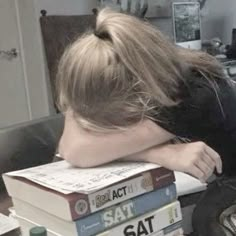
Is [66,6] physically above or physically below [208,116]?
above

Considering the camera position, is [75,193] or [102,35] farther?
[102,35]

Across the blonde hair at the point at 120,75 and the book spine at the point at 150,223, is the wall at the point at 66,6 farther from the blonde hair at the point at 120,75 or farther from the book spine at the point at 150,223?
the book spine at the point at 150,223

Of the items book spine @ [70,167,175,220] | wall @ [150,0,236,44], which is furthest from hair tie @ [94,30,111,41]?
wall @ [150,0,236,44]

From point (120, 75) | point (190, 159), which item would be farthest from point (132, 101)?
point (190, 159)

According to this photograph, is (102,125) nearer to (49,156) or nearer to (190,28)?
(49,156)

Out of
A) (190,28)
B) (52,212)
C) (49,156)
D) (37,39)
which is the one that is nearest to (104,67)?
(52,212)

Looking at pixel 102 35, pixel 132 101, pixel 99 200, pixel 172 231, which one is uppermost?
pixel 102 35

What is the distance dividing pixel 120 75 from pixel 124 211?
266 millimetres

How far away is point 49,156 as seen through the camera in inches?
48.4

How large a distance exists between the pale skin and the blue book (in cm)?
7

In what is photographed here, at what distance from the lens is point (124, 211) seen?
0.69 meters

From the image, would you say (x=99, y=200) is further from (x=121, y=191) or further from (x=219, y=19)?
(x=219, y=19)

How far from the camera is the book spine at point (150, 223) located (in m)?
0.68

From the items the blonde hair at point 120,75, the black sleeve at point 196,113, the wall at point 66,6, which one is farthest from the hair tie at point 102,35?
the wall at point 66,6
